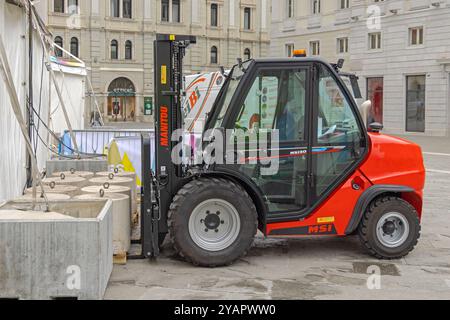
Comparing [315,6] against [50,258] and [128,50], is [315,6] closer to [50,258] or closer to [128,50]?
[128,50]

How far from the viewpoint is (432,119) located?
36906 millimetres

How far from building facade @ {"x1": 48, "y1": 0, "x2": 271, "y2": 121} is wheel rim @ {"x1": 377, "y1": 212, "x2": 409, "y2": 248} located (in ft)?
160

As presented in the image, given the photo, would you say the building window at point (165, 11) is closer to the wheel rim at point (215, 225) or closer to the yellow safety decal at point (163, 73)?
the yellow safety decal at point (163, 73)

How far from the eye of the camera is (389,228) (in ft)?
25.1

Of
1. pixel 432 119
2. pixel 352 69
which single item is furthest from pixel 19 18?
pixel 352 69

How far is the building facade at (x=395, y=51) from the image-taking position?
3612cm

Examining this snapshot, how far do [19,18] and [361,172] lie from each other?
19.9 ft

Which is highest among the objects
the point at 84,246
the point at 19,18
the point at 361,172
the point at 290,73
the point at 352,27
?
the point at 352,27

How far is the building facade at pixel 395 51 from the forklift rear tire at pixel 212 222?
27.3m

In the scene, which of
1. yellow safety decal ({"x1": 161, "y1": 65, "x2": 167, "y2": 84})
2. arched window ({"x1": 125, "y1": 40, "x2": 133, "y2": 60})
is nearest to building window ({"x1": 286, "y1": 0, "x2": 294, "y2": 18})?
arched window ({"x1": 125, "y1": 40, "x2": 133, "y2": 60})

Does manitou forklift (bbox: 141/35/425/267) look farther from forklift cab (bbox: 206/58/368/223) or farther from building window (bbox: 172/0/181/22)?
building window (bbox: 172/0/181/22)

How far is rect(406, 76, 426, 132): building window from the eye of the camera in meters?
37.7

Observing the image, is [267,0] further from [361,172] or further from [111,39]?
[361,172]

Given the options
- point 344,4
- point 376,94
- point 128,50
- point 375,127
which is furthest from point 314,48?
point 375,127
